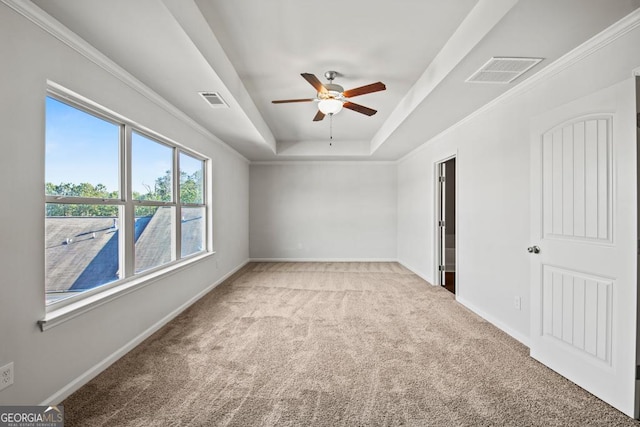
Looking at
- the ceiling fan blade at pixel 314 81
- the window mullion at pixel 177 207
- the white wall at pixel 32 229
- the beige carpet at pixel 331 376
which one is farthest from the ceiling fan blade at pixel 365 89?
the beige carpet at pixel 331 376

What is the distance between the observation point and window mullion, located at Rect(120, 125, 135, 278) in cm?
281

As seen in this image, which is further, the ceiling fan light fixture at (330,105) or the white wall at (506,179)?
the ceiling fan light fixture at (330,105)

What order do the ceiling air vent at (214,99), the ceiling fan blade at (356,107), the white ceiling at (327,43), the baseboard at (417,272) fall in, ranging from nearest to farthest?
the white ceiling at (327,43) < the ceiling air vent at (214,99) < the ceiling fan blade at (356,107) < the baseboard at (417,272)

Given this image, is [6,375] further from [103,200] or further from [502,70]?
[502,70]

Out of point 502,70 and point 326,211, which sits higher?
point 502,70

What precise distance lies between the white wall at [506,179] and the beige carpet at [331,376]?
0.43 metres

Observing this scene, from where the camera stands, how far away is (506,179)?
3182 mm

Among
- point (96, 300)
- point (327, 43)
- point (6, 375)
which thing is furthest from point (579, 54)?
point (6, 375)

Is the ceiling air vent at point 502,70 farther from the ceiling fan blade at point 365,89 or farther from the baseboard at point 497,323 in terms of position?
the baseboard at point 497,323

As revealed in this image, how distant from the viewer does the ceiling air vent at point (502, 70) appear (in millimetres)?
2381

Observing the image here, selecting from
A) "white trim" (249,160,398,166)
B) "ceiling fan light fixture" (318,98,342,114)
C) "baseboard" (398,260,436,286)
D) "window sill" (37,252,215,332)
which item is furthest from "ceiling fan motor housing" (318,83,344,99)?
"white trim" (249,160,398,166)

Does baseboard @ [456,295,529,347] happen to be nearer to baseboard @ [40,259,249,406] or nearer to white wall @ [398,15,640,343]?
white wall @ [398,15,640,343]

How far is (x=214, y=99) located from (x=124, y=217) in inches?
57.0

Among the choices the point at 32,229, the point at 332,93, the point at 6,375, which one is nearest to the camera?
the point at 6,375
